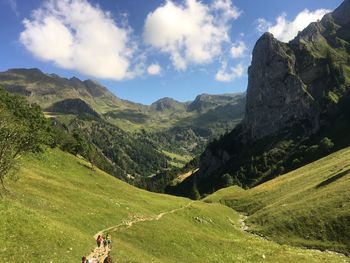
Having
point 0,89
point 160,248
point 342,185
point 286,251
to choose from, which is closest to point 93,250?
point 160,248

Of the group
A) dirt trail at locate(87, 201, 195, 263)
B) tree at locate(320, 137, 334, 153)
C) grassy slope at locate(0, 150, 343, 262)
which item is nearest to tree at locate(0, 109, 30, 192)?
grassy slope at locate(0, 150, 343, 262)

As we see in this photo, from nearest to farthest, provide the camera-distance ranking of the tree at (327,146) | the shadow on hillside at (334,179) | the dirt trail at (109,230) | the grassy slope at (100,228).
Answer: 1. the grassy slope at (100,228)
2. the dirt trail at (109,230)
3. the shadow on hillside at (334,179)
4. the tree at (327,146)

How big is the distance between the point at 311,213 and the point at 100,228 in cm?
4002

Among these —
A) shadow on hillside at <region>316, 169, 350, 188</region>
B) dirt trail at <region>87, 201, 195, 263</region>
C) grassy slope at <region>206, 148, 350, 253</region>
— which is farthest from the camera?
shadow on hillside at <region>316, 169, 350, 188</region>

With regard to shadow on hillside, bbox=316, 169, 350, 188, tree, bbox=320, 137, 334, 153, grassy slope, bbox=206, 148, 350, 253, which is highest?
tree, bbox=320, 137, 334, 153

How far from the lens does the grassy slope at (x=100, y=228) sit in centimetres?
3794

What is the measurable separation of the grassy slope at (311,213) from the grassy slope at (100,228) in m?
Result: 5.59

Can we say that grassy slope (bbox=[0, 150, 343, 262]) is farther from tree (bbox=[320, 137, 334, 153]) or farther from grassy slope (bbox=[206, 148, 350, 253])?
tree (bbox=[320, 137, 334, 153])

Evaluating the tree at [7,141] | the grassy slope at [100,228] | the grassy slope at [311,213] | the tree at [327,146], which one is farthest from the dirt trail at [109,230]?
the tree at [327,146]

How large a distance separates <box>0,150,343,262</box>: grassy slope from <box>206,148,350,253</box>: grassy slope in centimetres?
559

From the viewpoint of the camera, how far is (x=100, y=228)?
53344 mm

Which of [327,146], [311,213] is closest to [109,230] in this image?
[311,213]

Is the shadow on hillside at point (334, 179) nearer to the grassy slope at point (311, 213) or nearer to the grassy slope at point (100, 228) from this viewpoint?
the grassy slope at point (311, 213)

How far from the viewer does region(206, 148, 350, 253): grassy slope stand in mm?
64812
